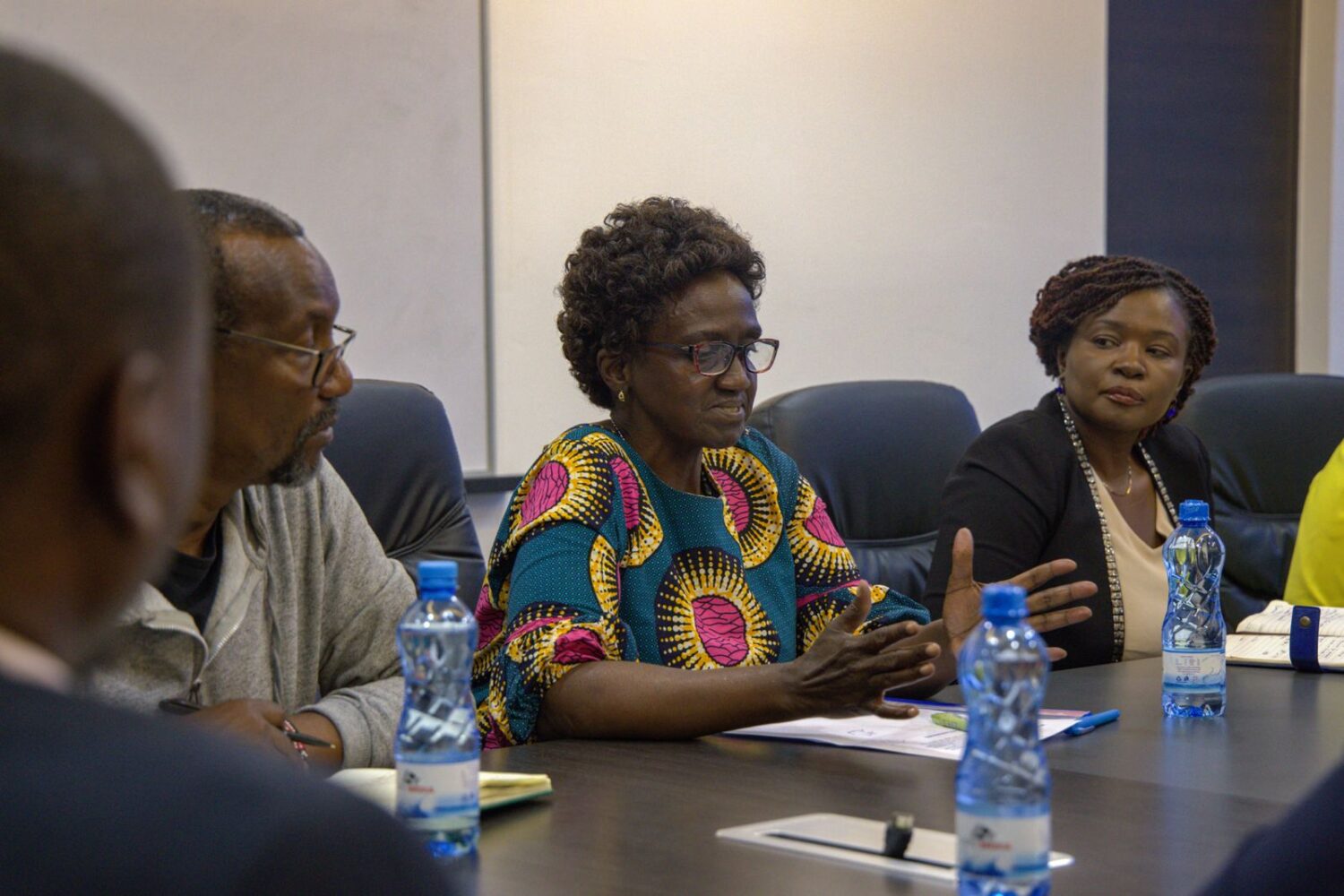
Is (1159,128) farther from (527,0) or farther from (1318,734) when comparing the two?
(1318,734)

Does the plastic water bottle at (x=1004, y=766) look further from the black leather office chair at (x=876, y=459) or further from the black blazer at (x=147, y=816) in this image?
the black leather office chair at (x=876, y=459)

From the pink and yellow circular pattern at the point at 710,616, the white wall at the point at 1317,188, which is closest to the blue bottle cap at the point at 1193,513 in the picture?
the pink and yellow circular pattern at the point at 710,616

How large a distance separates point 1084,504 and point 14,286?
8.33 feet

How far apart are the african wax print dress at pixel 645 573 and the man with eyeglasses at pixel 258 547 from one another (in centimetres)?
20

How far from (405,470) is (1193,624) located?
121 centimetres

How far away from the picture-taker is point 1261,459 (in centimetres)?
359

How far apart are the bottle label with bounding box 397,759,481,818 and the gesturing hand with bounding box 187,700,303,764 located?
0.36 metres

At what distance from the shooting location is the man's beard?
5.96ft

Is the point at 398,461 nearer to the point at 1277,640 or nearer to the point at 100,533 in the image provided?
the point at 1277,640

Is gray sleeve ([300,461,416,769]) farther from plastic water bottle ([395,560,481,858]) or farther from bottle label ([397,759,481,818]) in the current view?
bottle label ([397,759,481,818])

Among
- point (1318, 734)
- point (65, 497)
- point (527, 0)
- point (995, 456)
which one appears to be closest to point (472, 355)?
point (527, 0)

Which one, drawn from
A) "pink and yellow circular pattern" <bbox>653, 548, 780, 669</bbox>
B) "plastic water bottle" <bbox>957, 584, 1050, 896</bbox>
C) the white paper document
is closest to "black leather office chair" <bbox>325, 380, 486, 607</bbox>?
"pink and yellow circular pattern" <bbox>653, 548, 780, 669</bbox>

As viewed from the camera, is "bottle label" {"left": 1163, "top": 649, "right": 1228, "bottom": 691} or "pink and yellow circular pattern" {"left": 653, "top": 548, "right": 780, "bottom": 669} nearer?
"bottle label" {"left": 1163, "top": 649, "right": 1228, "bottom": 691}

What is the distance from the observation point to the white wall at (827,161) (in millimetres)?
3699
